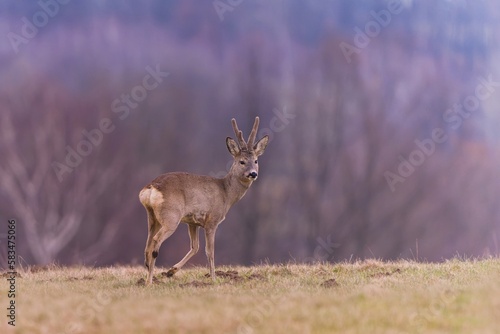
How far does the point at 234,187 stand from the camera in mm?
10953

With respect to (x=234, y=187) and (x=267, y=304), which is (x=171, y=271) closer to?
(x=234, y=187)

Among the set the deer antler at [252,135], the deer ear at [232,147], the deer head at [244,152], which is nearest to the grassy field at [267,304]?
the deer head at [244,152]

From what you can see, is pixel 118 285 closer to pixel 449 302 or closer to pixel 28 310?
pixel 28 310

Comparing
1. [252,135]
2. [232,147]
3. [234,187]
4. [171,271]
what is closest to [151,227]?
[171,271]

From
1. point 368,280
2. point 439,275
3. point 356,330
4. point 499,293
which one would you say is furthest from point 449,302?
point 439,275

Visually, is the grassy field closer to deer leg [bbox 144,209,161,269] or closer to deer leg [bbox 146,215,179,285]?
deer leg [bbox 146,215,179,285]

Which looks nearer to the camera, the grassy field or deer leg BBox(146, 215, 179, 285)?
the grassy field

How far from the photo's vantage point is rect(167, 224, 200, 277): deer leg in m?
10.7

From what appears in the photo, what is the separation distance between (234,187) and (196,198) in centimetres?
92

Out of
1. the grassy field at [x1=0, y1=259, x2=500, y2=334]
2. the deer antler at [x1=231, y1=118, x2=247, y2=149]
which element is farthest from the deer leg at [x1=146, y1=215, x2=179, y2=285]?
the deer antler at [x1=231, y1=118, x2=247, y2=149]

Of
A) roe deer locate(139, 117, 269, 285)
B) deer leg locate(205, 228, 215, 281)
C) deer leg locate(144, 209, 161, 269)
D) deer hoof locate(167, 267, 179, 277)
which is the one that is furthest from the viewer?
deer hoof locate(167, 267, 179, 277)

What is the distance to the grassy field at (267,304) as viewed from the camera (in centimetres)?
632

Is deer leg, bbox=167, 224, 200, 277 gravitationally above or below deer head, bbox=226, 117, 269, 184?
below

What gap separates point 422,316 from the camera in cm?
663
